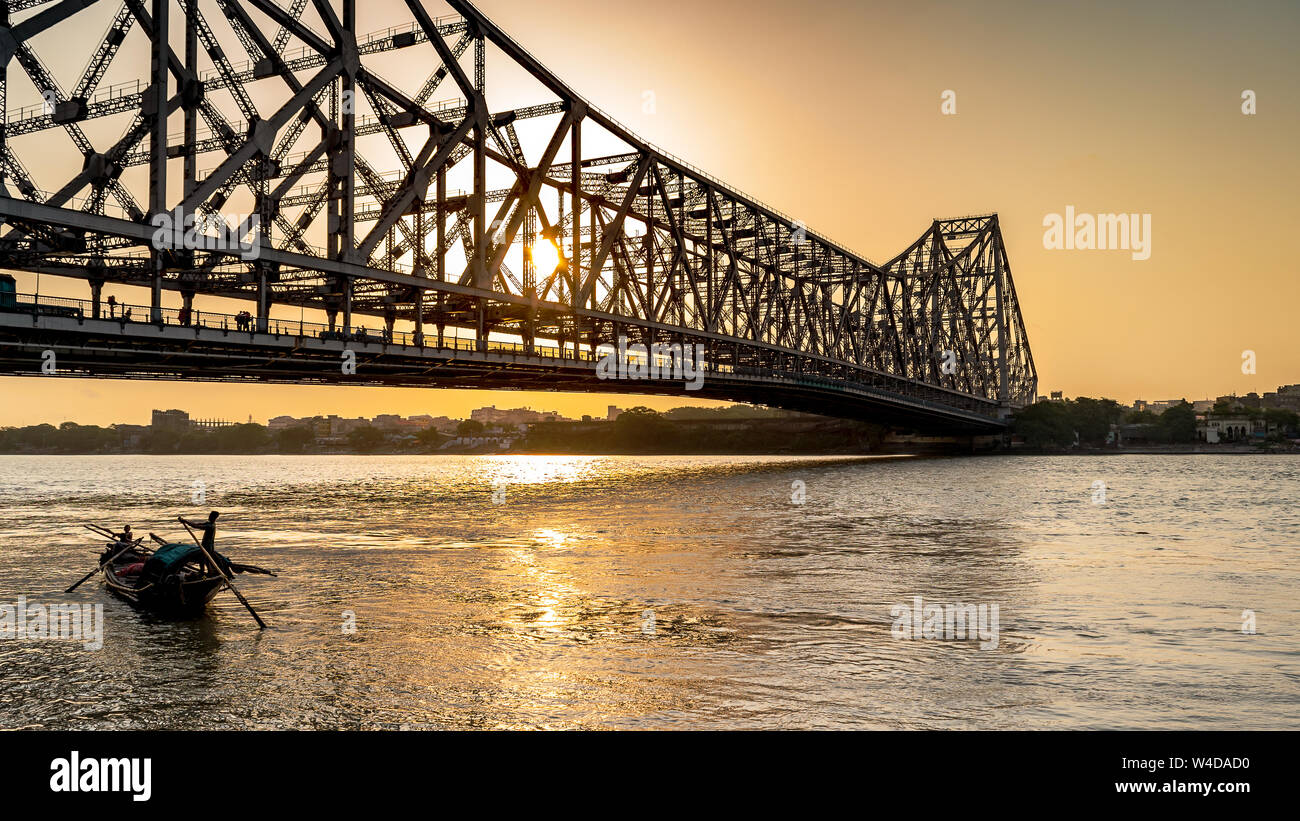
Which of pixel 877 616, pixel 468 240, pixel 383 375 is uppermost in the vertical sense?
pixel 468 240

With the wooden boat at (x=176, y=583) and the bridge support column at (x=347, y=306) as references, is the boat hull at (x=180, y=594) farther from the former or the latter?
the bridge support column at (x=347, y=306)

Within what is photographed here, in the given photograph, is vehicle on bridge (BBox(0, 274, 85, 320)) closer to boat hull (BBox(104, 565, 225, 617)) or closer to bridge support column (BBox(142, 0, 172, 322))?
bridge support column (BBox(142, 0, 172, 322))

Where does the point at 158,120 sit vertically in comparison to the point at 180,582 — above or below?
above

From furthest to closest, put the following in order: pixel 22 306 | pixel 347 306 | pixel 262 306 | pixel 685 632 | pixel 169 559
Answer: pixel 347 306 < pixel 262 306 < pixel 22 306 < pixel 169 559 < pixel 685 632

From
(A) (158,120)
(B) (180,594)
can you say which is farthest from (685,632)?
(A) (158,120)

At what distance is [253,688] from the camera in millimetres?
13914

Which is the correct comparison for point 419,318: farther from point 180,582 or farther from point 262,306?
point 180,582

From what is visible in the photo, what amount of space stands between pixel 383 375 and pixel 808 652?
48.9 metres

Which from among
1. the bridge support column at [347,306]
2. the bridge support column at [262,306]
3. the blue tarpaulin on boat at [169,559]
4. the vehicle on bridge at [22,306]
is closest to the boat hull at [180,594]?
the blue tarpaulin on boat at [169,559]

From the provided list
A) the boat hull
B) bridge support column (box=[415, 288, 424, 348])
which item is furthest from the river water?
bridge support column (box=[415, 288, 424, 348])

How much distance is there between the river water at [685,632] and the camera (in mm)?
12836

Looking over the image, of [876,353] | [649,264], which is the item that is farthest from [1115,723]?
[876,353]

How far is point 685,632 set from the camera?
18.1 meters
